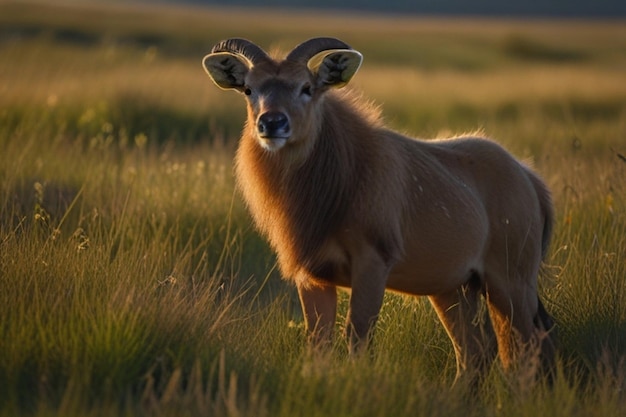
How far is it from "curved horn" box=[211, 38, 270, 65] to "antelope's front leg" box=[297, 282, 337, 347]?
1.53 metres

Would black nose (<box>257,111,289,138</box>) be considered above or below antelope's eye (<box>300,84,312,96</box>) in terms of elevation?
below

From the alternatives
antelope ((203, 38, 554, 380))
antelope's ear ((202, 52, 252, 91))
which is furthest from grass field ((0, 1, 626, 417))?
antelope's ear ((202, 52, 252, 91))

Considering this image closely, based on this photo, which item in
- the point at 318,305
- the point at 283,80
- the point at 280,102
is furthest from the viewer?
the point at 318,305

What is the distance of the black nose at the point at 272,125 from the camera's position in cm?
679

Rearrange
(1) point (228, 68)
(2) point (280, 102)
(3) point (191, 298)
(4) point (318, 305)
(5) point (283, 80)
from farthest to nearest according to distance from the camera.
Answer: (1) point (228, 68) < (4) point (318, 305) < (5) point (283, 80) < (2) point (280, 102) < (3) point (191, 298)

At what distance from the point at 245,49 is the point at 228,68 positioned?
0.21m

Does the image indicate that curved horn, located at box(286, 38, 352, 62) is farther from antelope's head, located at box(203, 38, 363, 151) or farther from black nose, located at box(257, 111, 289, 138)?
black nose, located at box(257, 111, 289, 138)

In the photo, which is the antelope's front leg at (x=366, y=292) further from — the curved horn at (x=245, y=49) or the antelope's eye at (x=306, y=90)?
the curved horn at (x=245, y=49)

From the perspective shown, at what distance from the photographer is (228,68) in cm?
759

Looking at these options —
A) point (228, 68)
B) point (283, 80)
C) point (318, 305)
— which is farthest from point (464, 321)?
point (228, 68)

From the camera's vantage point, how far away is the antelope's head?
6895mm

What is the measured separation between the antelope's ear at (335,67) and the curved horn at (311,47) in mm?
48

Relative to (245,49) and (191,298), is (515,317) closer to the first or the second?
(191,298)

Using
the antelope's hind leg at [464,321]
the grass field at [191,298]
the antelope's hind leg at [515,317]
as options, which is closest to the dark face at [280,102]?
the grass field at [191,298]
